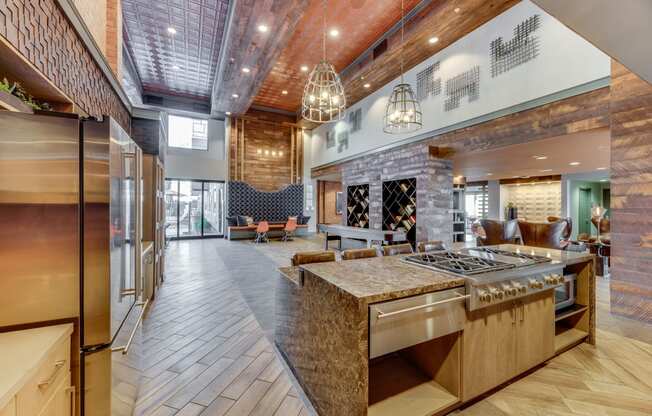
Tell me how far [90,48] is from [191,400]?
10.4ft

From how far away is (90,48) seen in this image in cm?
249

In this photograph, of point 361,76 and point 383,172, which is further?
point 383,172

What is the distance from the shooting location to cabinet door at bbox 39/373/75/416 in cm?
115

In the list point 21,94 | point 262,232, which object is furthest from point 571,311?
point 262,232

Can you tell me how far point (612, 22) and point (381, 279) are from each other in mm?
2146

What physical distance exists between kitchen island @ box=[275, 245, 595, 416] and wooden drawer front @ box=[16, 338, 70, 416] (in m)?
1.30

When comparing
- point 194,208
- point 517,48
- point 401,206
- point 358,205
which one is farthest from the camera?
point 194,208

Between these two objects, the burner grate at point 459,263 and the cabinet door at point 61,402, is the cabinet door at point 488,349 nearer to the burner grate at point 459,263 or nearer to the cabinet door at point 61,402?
the burner grate at point 459,263

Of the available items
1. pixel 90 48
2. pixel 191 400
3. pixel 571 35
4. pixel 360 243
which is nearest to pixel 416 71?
pixel 571 35

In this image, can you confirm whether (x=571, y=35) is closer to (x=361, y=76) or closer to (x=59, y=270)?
(x=361, y=76)

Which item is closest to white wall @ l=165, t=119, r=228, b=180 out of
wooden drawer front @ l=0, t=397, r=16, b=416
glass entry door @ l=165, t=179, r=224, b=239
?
glass entry door @ l=165, t=179, r=224, b=239

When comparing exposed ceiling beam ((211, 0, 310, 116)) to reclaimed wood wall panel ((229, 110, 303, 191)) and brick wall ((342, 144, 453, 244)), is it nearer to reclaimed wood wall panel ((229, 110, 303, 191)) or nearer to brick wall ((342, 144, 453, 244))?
reclaimed wood wall panel ((229, 110, 303, 191))

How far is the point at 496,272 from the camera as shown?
188cm

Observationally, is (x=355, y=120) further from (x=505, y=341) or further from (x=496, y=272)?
(x=505, y=341)
